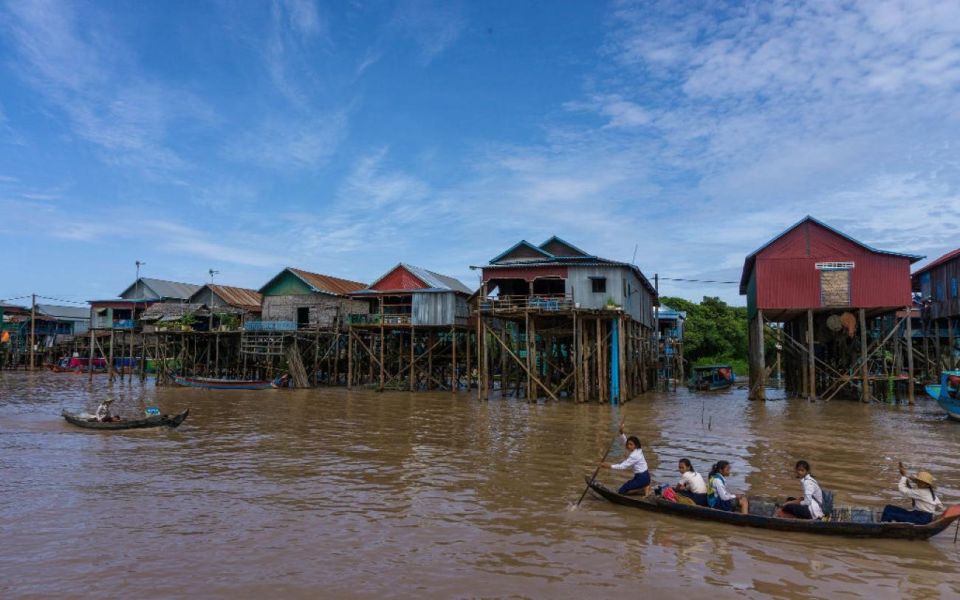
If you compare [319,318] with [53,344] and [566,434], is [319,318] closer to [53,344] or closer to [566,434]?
[566,434]

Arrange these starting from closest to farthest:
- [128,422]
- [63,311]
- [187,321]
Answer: [128,422]
[187,321]
[63,311]

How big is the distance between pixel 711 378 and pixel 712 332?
21381 millimetres

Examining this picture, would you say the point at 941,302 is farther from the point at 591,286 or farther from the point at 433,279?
the point at 433,279

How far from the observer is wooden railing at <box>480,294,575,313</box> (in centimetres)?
2953

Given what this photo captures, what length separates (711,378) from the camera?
134 ft

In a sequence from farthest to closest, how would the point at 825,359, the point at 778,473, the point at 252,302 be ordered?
the point at 252,302 < the point at 825,359 < the point at 778,473

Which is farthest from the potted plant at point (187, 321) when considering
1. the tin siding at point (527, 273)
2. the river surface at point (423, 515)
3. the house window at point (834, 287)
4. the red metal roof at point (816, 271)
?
the house window at point (834, 287)

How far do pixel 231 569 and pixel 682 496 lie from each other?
22.7 ft

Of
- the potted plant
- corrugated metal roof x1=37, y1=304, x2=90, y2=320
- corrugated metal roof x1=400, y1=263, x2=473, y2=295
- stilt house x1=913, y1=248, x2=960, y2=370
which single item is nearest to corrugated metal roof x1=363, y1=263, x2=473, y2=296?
corrugated metal roof x1=400, y1=263, x2=473, y2=295

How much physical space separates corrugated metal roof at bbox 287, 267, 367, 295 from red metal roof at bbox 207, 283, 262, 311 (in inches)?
287

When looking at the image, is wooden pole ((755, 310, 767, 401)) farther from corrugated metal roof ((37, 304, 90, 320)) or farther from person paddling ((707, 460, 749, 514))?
corrugated metal roof ((37, 304, 90, 320))

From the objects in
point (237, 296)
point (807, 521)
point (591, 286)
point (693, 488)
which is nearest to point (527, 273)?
point (591, 286)

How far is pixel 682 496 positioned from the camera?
10656 mm

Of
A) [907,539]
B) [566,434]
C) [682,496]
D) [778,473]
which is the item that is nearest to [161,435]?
[566,434]
